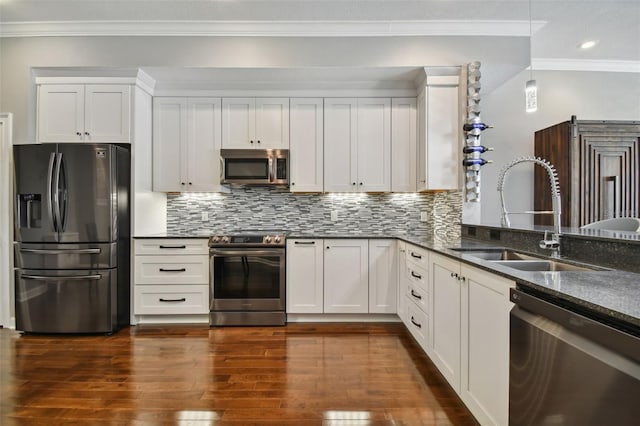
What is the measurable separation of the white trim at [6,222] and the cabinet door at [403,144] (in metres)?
3.74

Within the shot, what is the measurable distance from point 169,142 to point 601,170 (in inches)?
178

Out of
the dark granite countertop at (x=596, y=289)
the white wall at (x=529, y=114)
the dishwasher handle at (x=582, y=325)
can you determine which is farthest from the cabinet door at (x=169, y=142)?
the white wall at (x=529, y=114)

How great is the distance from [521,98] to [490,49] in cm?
116

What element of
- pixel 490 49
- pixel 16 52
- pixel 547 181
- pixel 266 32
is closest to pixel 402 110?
pixel 490 49

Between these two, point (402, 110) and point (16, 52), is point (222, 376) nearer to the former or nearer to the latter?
point (402, 110)

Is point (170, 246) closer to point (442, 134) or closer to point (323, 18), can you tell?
point (323, 18)

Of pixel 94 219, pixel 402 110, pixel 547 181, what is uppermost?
pixel 402 110

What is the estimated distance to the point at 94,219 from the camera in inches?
117

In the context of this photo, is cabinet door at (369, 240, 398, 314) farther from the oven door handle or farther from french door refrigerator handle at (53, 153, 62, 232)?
french door refrigerator handle at (53, 153, 62, 232)

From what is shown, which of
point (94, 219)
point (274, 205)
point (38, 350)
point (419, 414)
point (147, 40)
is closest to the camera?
point (419, 414)

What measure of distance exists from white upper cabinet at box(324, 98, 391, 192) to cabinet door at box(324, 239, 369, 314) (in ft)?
2.28

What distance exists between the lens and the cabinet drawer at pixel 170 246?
3223mm

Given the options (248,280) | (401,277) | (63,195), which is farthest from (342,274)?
(63,195)

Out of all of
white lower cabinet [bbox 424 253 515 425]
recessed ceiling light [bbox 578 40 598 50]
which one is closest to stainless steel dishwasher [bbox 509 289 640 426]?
white lower cabinet [bbox 424 253 515 425]
